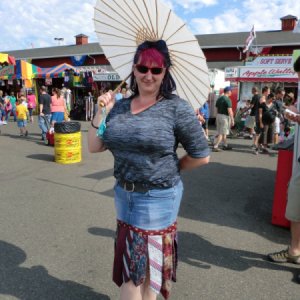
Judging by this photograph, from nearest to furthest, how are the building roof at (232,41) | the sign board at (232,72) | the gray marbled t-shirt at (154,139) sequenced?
the gray marbled t-shirt at (154,139)
the sign board at (232,72)
the building roof at (232,41)

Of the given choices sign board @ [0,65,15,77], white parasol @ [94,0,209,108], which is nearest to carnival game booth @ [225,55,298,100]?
white parasol @ [94,0,209,108]

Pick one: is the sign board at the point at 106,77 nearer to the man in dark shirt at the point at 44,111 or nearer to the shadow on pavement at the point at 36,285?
the man in dark shirt at the point at 44,111

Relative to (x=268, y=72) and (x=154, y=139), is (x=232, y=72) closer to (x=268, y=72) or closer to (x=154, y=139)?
(x=268, y=72)

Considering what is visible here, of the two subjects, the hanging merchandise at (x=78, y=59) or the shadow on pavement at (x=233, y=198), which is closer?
the shadow on pavement at (x=233, y=198)

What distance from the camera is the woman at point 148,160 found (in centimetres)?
196

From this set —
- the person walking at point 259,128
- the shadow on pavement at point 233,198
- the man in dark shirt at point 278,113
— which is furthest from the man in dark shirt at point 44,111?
the man in dark shirt at point 278,113

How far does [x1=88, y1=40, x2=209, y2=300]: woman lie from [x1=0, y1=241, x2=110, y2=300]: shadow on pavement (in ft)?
2.81

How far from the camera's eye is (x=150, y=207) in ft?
6.68

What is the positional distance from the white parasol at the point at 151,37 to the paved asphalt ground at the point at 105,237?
178 centimetres

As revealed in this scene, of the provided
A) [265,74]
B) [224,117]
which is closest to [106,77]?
[265,74]

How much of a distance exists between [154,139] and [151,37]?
2.18 feet

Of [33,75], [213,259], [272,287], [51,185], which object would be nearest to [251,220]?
[213,259]

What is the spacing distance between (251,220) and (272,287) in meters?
1.57

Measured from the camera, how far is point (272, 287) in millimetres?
2986
